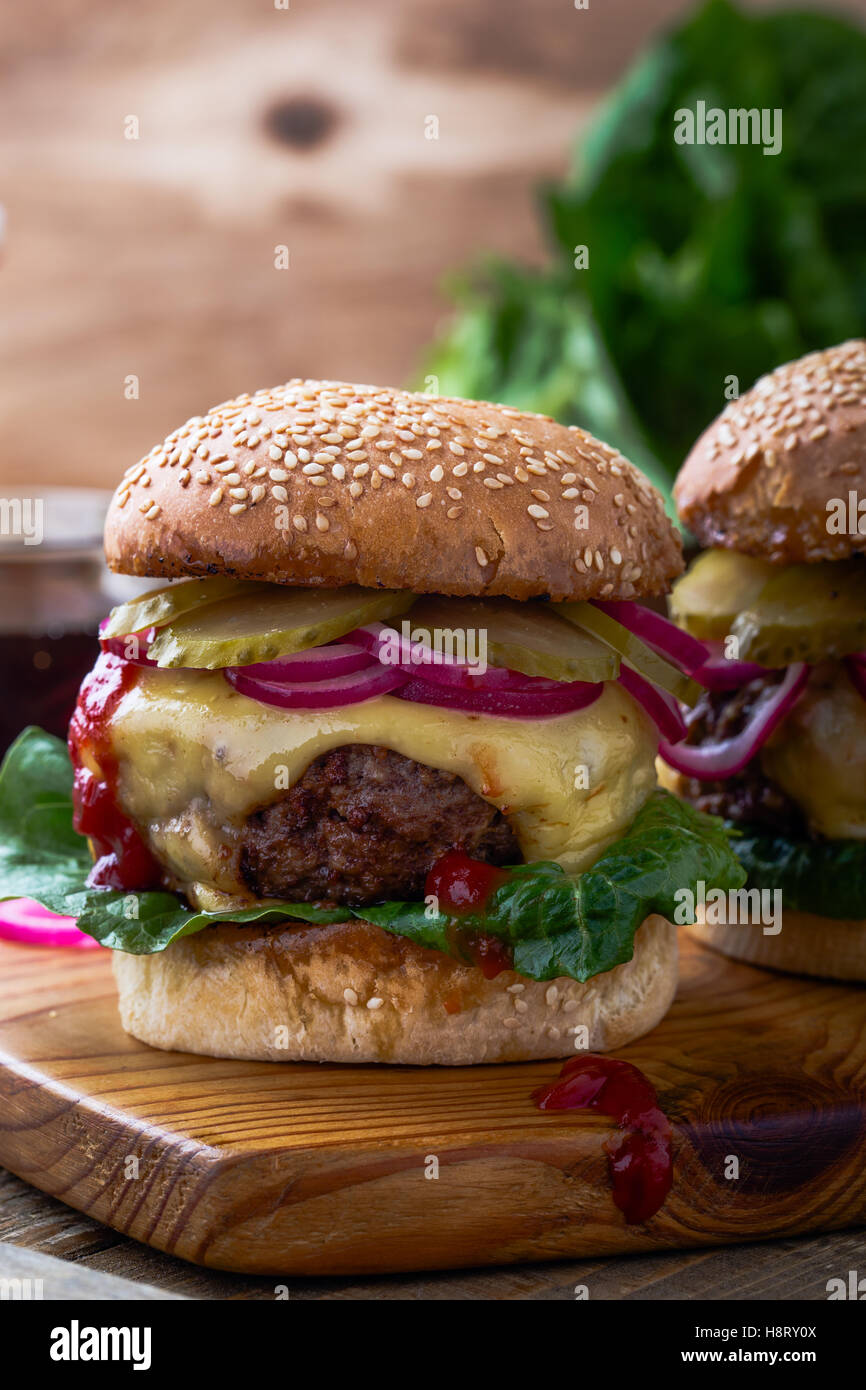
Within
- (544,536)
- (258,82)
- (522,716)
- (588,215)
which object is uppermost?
(258,82)

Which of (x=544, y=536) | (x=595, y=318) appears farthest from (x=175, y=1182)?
(x=595, y=318)

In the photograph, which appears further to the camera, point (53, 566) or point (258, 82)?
point (258, 82)

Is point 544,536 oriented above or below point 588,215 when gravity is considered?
below

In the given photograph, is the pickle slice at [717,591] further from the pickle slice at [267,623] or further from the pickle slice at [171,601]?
the pickle slice at [171,601]

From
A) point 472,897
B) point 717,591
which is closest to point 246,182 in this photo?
point 717,591

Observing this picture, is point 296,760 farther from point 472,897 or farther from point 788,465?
point 788,465
